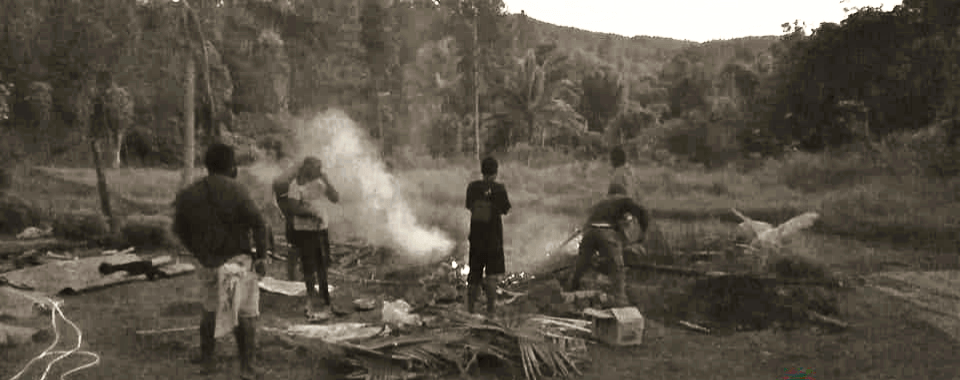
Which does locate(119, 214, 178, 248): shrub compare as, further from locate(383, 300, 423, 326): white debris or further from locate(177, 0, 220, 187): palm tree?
locate(383, 300, 423, 326): white debris

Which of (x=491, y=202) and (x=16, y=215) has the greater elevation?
(x=491, y=202)

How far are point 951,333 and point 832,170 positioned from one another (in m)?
16.9

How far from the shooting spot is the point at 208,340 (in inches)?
229

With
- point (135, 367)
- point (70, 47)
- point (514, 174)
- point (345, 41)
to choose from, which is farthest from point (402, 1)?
point (135, 367)

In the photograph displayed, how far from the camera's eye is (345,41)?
143ft

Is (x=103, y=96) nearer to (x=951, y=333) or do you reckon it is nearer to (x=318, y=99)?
(x=951, y=333)

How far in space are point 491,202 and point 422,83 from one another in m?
39.5

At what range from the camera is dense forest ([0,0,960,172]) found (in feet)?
50.9

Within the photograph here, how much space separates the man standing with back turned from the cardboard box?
119 inches

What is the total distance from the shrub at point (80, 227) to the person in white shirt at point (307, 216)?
659 centimetres

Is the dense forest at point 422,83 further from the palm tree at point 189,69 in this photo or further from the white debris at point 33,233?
the white debris at point 33,233

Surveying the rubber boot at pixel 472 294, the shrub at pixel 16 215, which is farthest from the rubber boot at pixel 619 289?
the shrub at pixel 16 215

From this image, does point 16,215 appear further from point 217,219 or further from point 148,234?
point 217,219

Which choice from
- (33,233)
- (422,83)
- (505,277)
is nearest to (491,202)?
(505,277)
